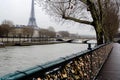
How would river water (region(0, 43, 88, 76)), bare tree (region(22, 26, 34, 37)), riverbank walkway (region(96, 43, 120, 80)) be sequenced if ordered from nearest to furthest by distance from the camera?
riverbank walkway (region(96, 43, 120, 80))
river water (region(0, 43, 88, 76))
bare tree (region(22, 26, 34, 37))

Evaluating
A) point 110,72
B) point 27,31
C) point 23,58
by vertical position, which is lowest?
point 23,58

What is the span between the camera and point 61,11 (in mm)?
24500

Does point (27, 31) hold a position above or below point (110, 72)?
above

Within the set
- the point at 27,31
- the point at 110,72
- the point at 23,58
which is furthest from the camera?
the point at 27,31

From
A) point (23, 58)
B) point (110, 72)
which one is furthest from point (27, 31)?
point (110, 72)

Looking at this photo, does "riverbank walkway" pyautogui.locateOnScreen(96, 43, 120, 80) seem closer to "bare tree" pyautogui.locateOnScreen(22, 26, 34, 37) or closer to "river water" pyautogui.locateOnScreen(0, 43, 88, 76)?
"river water" pyautogui.locateOnScreen(0, 43, 88, 76)

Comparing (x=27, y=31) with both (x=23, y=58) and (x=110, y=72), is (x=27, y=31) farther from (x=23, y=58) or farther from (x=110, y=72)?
(x=110, y=72)

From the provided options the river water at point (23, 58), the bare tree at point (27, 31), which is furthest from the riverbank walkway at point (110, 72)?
the bare tree at point (27, 31)

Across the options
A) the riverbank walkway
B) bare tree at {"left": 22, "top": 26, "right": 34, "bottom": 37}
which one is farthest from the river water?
bare tree at {"left": 22, "top": 26, "right": 34, "bottom": 37}

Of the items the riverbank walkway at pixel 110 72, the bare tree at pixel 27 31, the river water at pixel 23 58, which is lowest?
the river water at pixel 23 58

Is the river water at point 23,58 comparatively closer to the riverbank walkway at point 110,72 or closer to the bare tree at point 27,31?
the riverbank walkway at point 110,72

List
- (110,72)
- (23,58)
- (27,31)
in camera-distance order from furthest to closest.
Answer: (27,31), (23,58), (110,72)

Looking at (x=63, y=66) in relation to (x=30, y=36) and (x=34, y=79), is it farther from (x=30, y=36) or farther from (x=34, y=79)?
(x=30, y=36)

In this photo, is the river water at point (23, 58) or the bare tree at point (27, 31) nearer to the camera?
the river water at point (23, 58)
